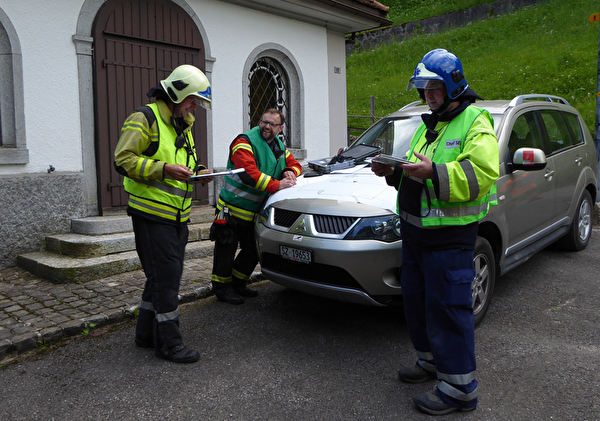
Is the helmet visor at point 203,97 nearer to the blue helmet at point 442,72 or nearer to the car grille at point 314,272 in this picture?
the car grille at point 314,272

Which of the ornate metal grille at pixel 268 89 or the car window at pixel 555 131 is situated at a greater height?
the ornate metal grille at pixel 268 89

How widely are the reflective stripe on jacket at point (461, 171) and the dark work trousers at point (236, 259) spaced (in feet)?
6.87

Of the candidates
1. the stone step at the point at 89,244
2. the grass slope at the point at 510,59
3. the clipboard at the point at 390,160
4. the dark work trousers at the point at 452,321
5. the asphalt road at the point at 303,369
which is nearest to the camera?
the clipboard at the point at 390,160

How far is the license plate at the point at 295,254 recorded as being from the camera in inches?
146

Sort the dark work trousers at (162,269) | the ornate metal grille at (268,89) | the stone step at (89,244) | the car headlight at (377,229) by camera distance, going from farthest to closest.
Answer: the ornate metal grille at (268,89) < the stone step at (89,244) < the car headlight at (377,229) < the dark work trousers at (162,269)

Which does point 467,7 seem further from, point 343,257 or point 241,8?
point 343,257

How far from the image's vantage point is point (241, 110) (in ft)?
26.7

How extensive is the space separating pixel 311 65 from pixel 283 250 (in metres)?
6.12

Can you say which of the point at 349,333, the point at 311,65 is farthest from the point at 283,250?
the point at 311,65

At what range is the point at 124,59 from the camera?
662 centimetres

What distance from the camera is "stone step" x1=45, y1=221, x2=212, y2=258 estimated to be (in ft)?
18.2

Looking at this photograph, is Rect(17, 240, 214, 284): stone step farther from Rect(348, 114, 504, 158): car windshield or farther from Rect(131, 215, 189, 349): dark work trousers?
Rect(348, 114, 504, 158): car windshield

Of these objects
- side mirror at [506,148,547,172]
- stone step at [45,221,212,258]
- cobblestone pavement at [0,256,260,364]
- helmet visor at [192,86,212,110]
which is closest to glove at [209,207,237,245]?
cobblestone pavement at [0,256,260,364]

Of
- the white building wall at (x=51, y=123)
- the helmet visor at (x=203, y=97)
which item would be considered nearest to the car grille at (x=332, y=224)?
the helmet visor at (x=203, y=97)
